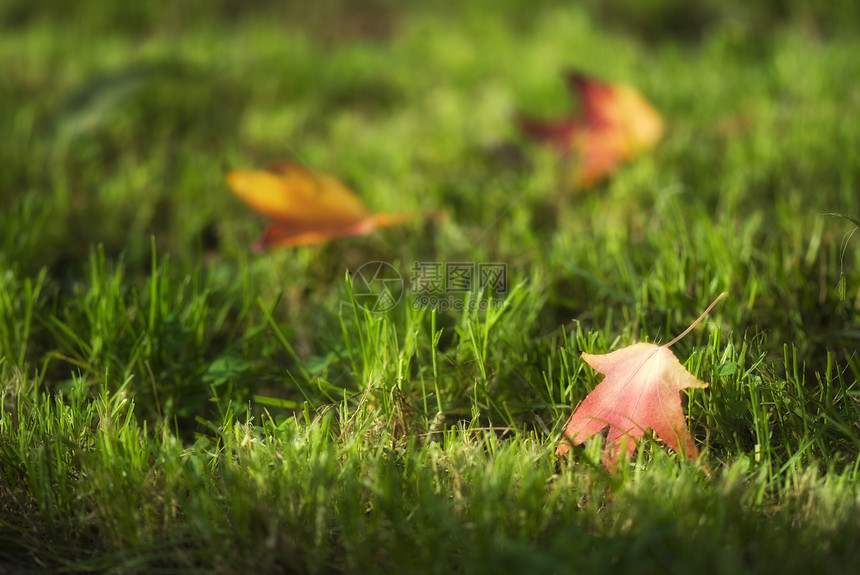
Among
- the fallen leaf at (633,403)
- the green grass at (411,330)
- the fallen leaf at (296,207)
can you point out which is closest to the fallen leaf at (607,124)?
the green grass at (411,330)

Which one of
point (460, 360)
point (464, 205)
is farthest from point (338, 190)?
point (460, 360)

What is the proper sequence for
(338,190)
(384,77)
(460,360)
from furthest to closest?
(384,77), (338,190), (460,360)

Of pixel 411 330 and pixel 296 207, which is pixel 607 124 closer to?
pixel 296 207

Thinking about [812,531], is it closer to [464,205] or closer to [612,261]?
[612,261]

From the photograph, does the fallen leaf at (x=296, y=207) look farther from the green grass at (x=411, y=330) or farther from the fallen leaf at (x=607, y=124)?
the fallen leaf at (x=607, y=124)

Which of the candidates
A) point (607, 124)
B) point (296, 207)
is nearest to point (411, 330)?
point (296, 207)

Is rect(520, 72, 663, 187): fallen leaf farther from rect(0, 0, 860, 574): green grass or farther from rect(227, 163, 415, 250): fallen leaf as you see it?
rect(227, 163, 415, 250): fallen leaf
